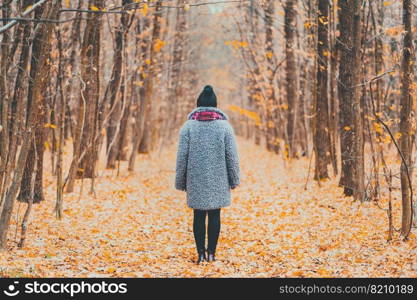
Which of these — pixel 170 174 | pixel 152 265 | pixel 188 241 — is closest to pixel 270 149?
pixel 170 174

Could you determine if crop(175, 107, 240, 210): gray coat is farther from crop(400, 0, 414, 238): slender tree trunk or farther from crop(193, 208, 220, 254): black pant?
crop(400, 0, 414, 238): slender tree trunk

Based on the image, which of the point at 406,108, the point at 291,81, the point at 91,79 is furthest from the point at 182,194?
the point at 291,81

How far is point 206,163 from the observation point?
590 cm

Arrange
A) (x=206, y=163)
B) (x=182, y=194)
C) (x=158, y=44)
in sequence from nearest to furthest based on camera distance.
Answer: (x=206, y=163) < (x=182, y=194) < (x=158, y=44)

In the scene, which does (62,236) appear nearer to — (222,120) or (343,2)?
(222,120)

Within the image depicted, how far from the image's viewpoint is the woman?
19.3ft

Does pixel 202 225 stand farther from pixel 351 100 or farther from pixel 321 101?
pixel 321 101

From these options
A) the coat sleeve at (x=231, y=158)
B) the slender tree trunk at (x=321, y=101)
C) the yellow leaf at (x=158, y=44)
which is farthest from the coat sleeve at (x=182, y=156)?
the yellow leaf at (x=158, y=44)

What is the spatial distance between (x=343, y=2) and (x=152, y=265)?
710 cm

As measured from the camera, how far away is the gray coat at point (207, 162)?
19.3 feet

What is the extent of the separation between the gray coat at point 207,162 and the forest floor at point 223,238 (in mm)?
868

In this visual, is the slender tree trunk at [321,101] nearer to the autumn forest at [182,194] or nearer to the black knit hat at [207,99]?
the autumn forest at [182,194]

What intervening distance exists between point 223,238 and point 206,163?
2106mm

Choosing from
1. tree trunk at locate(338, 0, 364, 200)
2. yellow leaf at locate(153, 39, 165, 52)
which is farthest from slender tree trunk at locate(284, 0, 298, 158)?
tree trunk at locate(338, 0, 364, 200)
